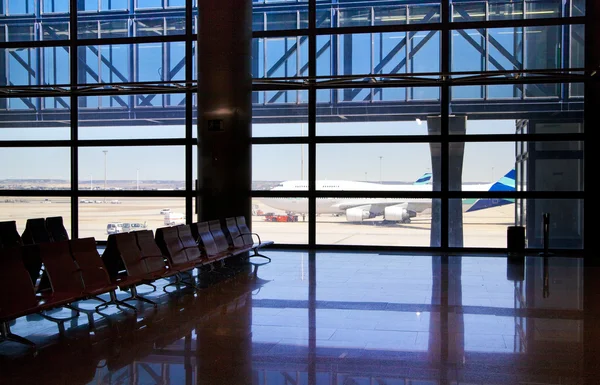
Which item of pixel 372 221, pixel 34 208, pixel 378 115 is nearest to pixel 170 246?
pixel 372 221

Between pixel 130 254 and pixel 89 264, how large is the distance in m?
0.73

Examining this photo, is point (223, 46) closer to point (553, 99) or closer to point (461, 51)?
point (461, 51)

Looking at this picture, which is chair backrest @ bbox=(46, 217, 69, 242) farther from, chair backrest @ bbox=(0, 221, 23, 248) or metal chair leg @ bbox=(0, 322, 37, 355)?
metal chair leg @ bbox=(0, 322, 37, 355)

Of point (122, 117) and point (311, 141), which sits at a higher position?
point (122, 117)

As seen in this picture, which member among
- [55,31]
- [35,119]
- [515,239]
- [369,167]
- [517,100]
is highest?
[55,31]

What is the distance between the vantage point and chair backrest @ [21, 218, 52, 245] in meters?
9.16

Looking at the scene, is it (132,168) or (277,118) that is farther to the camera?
(132,168)

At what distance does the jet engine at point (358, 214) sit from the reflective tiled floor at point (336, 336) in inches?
164

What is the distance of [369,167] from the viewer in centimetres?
1341

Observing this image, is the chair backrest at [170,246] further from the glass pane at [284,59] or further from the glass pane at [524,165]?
the glass pane at [524,165]

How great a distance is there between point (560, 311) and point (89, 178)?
1068cm

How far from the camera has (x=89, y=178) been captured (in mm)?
14289

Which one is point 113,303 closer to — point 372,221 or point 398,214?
point 372,221

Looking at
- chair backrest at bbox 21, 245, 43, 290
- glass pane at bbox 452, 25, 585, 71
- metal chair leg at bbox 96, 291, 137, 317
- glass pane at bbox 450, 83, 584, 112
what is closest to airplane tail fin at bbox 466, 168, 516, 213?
glass pane at bbox 450, 83, 584, 112
